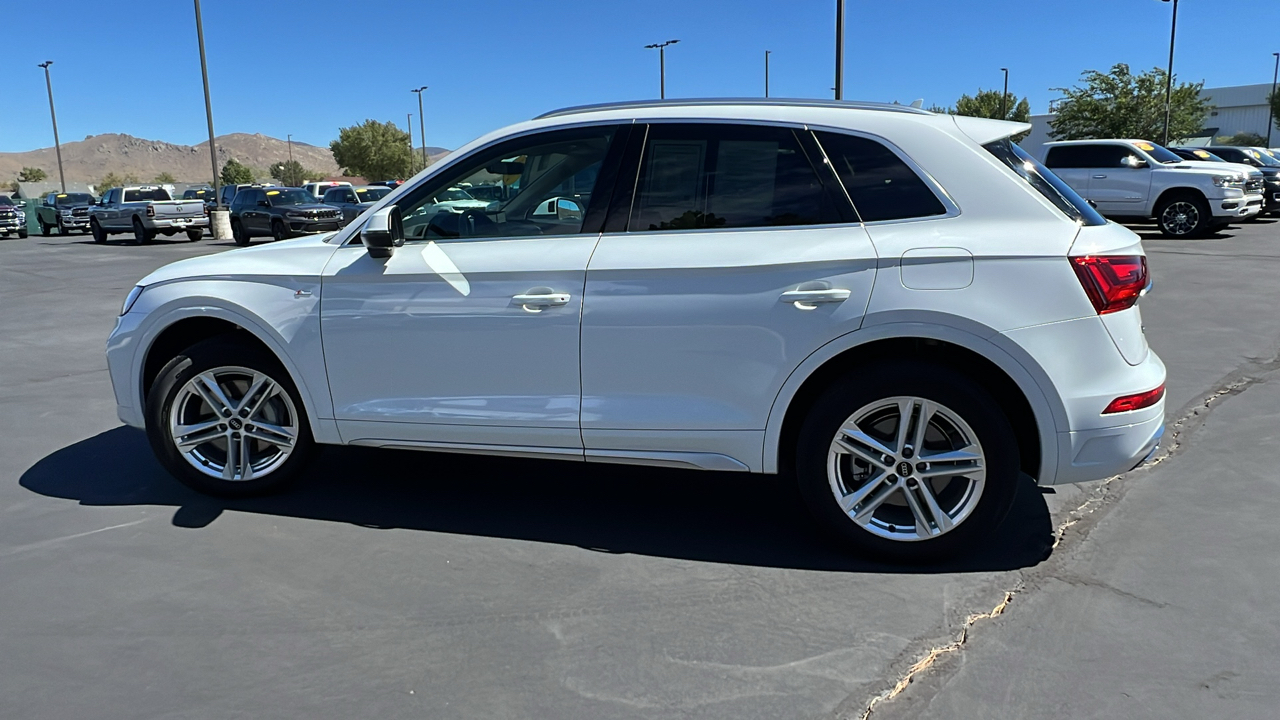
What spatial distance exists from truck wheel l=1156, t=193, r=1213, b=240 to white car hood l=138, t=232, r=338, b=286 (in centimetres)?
1866

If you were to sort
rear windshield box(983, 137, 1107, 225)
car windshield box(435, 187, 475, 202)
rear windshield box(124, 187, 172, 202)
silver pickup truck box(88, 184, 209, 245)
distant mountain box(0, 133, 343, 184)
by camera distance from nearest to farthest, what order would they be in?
rear windshield box(983, 137, 1107, 225), car windshield box(435, 187, 475, 202), silver pickup truck box(88, 184, 209, 245), rear windshield box(124, 187, 172, 202), distant mountain box(0, 133, 343, 184)

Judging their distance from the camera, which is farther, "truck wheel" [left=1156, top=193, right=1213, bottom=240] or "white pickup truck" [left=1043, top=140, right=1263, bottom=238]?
"truck wheel" [left=1156, top=193, right=1213, bottom=240]

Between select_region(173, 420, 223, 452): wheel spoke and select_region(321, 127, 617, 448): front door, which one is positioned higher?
select_region(321, 127, 617, 448): front door

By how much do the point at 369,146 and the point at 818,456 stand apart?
96.8 metres

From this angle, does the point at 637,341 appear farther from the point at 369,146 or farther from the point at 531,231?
the point at 369,146

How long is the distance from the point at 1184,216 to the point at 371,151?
282 ft

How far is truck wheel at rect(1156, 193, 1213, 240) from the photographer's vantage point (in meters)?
18.2

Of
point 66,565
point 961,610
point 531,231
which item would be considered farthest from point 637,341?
point 66,565

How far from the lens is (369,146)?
9375 cm

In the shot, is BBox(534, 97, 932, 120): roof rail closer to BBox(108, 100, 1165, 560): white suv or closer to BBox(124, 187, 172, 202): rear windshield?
BBox(108, 100, 1165, 560): white suv

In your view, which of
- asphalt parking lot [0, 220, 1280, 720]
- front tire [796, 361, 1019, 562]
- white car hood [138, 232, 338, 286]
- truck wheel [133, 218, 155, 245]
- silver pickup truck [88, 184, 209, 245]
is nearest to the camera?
asphalt parking lot [0, 220, 1280, 720]

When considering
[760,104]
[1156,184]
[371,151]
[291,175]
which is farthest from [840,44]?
[291,175]

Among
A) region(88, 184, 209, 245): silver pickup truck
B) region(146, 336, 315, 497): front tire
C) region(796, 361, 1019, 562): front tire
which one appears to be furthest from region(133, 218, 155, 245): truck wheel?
region(796, 361, 1019, 562): front tire

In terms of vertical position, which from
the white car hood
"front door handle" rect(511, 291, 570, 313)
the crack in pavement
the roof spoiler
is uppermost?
the roof spoiler
